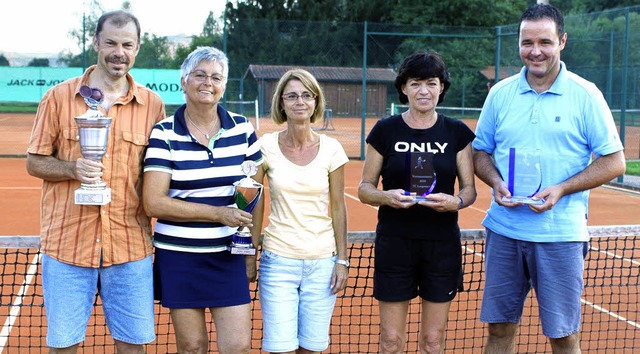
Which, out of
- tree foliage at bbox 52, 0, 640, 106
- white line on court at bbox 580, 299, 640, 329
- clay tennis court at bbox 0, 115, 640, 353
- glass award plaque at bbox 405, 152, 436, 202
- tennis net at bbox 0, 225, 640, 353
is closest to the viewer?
glass award plaque at bbox 405, 152, 436, 202

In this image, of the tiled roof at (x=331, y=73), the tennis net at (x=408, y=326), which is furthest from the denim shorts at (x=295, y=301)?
the tiled roof at (x=331, y=73)

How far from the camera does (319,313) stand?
146 inches

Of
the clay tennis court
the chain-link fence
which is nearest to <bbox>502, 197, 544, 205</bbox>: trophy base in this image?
the clay tennis court

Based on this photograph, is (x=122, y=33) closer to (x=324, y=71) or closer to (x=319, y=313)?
(x=319, y=313)

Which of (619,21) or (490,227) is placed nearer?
(490,227)

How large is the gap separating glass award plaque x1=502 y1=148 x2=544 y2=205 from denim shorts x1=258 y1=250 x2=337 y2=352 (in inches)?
37.4

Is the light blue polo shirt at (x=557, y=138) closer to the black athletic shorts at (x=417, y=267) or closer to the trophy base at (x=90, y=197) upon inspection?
the black athletic shorts at (x=417, y=267)

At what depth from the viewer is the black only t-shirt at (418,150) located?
12.1 feet

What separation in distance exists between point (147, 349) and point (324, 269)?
2.12 metres

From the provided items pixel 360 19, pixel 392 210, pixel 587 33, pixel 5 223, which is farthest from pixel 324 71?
pixel 360 19

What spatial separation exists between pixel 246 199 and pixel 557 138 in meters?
1.50

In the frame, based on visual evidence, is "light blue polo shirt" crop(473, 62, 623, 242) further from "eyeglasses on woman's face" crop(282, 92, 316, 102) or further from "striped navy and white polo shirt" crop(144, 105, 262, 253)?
"striped navy and white polo shirt" crop(144, 105, 262, 253)

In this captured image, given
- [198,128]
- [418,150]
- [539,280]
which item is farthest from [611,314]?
[198,128]

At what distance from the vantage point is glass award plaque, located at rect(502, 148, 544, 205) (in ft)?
11.9
